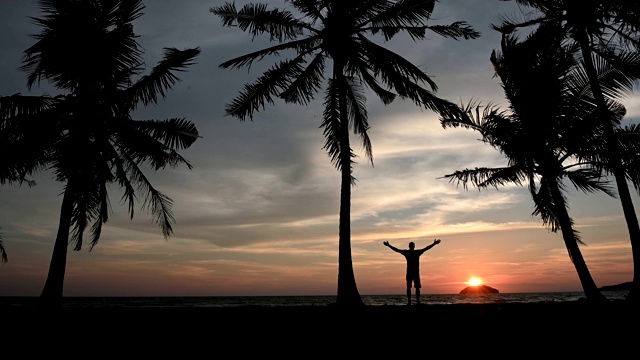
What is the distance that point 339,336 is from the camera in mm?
6730

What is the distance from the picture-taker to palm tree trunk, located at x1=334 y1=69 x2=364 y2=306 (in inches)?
530

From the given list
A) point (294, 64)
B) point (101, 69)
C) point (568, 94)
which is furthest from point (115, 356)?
point (568, 94)

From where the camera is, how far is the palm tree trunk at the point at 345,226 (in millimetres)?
13453

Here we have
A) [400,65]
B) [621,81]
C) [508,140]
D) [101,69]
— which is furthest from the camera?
[508,140]

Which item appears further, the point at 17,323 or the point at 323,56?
the point at 323,56

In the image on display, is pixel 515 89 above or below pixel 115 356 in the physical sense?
above

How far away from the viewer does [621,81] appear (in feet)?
50.3

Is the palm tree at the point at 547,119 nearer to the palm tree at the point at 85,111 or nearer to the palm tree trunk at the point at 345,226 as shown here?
the palm tree trunk at the point at 345,226

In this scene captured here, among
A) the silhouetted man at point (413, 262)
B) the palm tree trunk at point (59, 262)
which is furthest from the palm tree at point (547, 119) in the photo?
the palm tree trunk at point (59, 262)

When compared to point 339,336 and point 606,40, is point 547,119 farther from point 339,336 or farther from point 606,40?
point 339,336

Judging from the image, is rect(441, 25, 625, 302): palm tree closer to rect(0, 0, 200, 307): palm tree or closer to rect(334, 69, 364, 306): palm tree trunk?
rect(334, 69, 364, 306): palm tree trunk

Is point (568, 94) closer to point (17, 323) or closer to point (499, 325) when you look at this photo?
point (499, 325)

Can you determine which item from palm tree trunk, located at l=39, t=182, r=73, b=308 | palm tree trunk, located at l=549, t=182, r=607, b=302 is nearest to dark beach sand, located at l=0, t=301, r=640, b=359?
palm tree trunk, located at l=39, t=182, r=73, b=308

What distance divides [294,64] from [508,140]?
8052 millimetres
